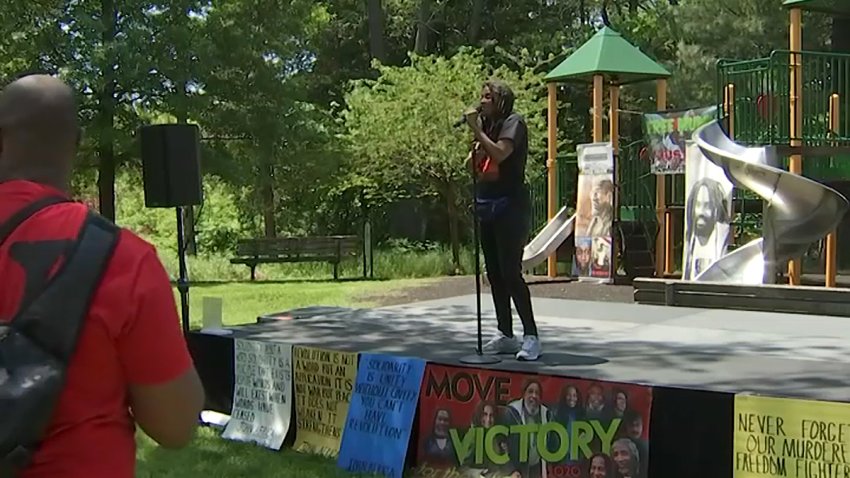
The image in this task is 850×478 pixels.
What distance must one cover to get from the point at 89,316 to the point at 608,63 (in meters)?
12.3

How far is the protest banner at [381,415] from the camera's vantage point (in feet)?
16.4

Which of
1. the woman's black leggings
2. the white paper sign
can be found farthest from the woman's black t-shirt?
the white paper sign

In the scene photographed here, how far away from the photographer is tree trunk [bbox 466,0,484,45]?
25844mm

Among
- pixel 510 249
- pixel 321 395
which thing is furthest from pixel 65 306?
pixel 321 395

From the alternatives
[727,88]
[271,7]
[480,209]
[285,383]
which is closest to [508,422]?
[480,209]

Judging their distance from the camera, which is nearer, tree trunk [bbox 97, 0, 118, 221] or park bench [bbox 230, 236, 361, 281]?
tree trunk [bbox 97, 0, 118, 221]

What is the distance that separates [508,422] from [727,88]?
278 inches

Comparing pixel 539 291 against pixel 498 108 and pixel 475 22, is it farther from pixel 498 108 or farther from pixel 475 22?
pixel 475 22

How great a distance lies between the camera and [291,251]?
55.2 ft

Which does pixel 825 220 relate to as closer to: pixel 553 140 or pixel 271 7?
pixel 553 140

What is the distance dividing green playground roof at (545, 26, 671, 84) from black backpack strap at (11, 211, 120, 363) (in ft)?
39.6

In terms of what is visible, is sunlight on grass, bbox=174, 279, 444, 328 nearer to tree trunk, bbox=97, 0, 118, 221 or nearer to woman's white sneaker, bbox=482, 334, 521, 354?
tree trunk, bbox=97, 0, 118, 221

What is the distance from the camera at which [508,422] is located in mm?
4676

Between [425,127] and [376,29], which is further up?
[376,29]
